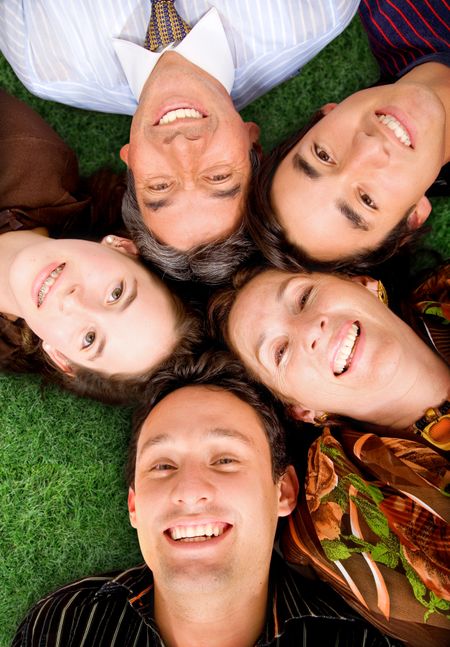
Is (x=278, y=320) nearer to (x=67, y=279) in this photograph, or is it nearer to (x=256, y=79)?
(x=67, y=279)

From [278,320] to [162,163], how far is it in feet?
2.08

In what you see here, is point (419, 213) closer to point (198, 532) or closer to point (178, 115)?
point (178, 115)

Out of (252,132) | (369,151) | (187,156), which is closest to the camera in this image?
(369,151)

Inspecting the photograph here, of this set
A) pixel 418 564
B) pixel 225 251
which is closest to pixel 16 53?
pixel 225 251

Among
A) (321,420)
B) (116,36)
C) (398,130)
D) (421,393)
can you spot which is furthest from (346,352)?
(116,36)

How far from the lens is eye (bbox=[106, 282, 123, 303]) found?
2.15 metres

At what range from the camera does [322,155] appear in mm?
2043

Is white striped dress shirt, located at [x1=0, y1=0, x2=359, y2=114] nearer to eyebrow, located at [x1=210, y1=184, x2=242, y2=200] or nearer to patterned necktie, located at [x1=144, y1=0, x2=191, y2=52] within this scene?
patterned necktie, located at [x1=144, y1=0, x2=191, y2=52]

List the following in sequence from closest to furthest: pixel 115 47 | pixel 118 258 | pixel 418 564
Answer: pixel 418 564
pixel 118 258
pixel 115 47

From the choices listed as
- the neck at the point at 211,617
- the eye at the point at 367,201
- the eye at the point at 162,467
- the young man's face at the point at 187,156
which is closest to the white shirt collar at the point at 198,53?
the young man's face at the point at 187,156

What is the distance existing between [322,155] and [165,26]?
2.71 feet

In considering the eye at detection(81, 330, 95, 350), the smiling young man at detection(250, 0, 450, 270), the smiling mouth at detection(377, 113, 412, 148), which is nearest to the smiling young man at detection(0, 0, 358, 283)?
the smiling young man at detection(250, 0, 450, 270)

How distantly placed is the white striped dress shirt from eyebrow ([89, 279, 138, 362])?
0.88m

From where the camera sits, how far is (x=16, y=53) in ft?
8.30
